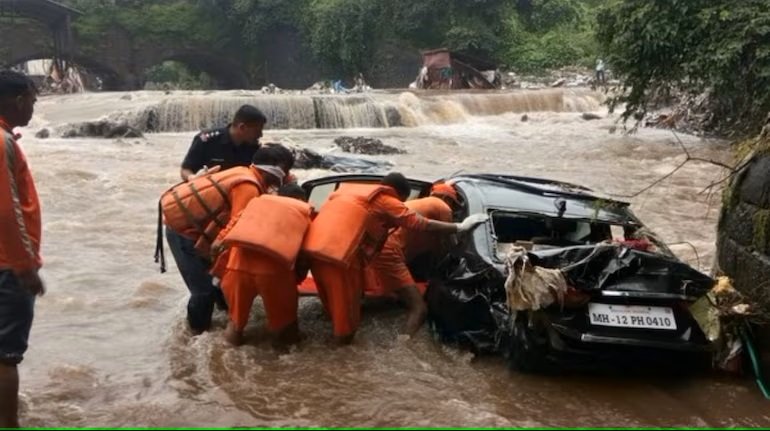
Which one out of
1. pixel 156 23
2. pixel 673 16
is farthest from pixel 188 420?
pixel 156 23

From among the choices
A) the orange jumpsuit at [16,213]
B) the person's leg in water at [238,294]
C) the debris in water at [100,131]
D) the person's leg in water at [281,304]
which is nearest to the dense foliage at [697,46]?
the person's leg in water at [281,304]

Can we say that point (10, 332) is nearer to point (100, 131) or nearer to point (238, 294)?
point (238, 294)

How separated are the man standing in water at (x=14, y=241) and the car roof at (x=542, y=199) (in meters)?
3.01

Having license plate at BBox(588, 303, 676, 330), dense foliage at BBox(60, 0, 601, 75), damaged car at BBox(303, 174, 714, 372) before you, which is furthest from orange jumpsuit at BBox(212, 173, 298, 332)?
dense foliage at BBox(60, 0, 601, 75)

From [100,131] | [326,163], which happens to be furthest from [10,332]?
[100,131]

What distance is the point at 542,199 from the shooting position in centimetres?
554

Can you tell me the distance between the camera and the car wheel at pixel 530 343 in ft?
14.1

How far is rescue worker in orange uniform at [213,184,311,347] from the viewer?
14.9 feet

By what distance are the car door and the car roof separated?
0.27 meters

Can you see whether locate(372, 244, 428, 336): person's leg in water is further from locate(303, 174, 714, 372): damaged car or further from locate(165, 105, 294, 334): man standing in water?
locate(165, 105, 294, 334): man standing in water

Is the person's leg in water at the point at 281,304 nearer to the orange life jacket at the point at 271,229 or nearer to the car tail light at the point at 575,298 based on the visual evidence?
the orange life jacket at the point at 271,229

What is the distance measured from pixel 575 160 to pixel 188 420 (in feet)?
51.1

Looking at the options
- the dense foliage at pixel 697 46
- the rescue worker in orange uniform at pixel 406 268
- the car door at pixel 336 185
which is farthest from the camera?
the dense foliage at pixel 697 46

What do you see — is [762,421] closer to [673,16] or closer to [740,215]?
[740,215]
